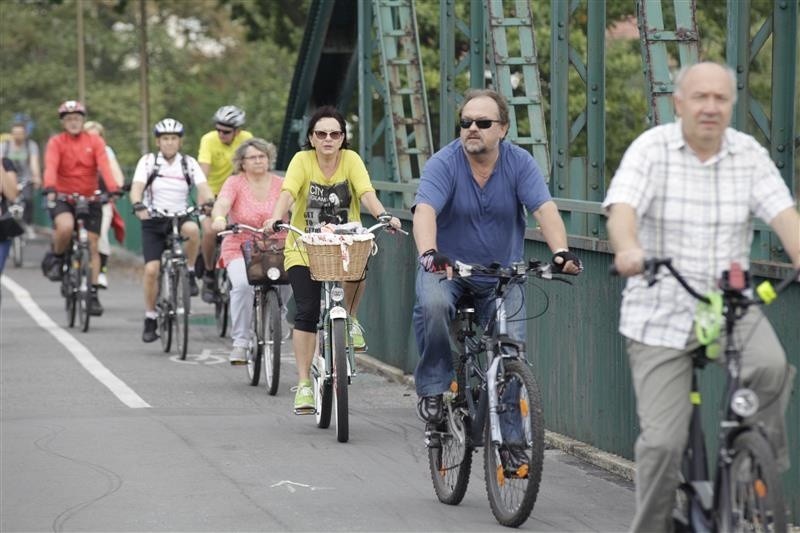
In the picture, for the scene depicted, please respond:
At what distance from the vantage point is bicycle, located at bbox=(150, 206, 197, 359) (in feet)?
48.8

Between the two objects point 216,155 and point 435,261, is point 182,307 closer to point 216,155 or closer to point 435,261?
point 216,155

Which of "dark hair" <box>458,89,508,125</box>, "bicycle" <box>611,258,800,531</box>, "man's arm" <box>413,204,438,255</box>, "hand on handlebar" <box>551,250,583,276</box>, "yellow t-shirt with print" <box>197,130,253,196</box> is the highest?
"dark hair" <box>458,89,508,125</box>

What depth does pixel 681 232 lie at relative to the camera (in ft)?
20.3

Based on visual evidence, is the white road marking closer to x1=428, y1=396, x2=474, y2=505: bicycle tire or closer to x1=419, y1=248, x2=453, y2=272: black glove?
x1=428, y1=396, x2=474, y2=505: bicycle tire

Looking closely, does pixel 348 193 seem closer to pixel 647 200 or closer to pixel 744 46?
pixel 744 46

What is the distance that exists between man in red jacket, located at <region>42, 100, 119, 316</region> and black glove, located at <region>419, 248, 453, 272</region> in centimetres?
1033

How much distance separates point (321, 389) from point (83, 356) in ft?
16.2

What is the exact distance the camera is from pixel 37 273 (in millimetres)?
27406

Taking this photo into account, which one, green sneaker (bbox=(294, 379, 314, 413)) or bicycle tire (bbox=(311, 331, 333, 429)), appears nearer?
bicycle tire (bbox=(311, 331, 333, 429))

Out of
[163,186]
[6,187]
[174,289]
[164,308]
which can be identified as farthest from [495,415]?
[6,187]

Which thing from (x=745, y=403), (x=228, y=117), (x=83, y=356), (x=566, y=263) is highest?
(x=228, y=117)

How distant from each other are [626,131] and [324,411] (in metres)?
20.7

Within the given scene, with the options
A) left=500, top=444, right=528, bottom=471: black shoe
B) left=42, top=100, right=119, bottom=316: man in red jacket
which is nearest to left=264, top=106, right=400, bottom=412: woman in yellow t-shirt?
left=500, top=444, right=528, bottom=471: black shoe

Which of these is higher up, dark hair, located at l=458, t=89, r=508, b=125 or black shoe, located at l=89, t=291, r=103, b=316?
dark hair, located at l=458, t=89, r=508, b=125
